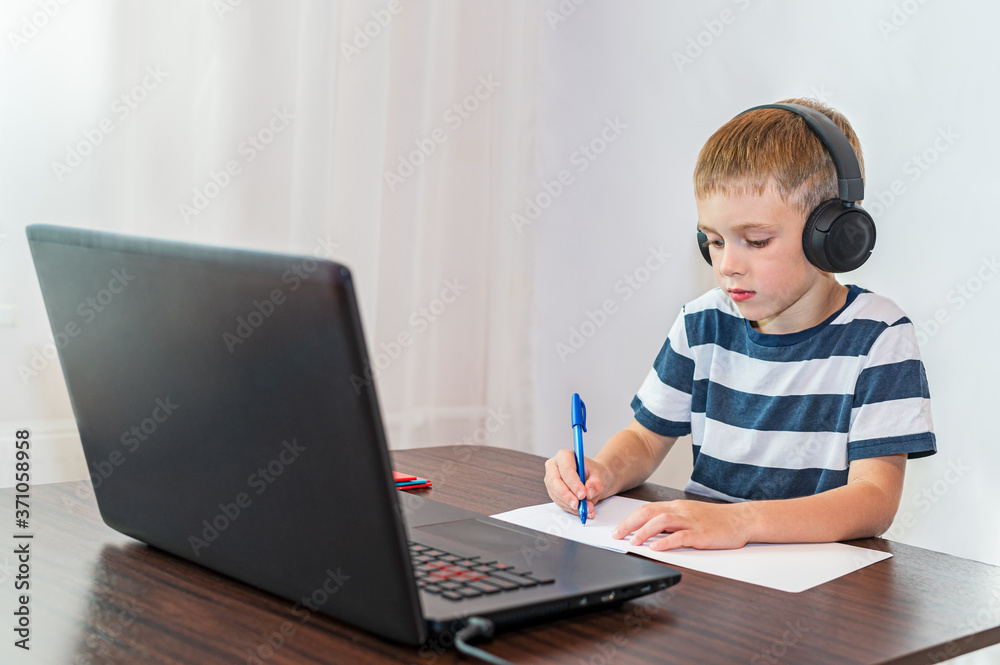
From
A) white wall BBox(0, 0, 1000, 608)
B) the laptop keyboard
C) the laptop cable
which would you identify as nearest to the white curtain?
white wall BBox(0, 0, 1000, 608)

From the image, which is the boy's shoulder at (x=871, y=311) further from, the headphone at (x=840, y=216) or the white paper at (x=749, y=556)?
the white paper at (x=749, y=556)

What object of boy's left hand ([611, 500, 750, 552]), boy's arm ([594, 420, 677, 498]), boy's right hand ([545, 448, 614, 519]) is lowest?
boy's arm ([594, 420, 677, 498])

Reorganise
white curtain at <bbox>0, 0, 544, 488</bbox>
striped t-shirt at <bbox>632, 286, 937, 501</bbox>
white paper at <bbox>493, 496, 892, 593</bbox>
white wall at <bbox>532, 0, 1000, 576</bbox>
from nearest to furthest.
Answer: white paper at <bbox>493, 496, 892, 593</bbox>
striped t-shirt at <bbox>632, 286, 937, 501</bbox>
white wall at <bbox>532, 0, 1000, 576</bbox>
white curtain at <bbox>0, 0, 544, 488</bbox>

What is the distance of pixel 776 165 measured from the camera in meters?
1.12

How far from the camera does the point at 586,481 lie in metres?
1.00

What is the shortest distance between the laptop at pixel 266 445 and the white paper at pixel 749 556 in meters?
0.11

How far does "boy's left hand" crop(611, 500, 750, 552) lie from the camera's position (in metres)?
0.81

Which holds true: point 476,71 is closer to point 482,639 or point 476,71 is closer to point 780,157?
point 780,157

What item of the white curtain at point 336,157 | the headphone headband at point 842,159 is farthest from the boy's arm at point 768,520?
the white curtain at point 336,157

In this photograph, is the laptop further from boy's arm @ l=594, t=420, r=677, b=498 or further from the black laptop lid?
boy's arm @ l=594, t=420, r=677, b=498

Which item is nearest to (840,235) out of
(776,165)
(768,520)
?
(776,165)

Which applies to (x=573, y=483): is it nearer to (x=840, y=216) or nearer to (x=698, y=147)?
(x=840, y=216)

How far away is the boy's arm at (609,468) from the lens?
3.17 feet

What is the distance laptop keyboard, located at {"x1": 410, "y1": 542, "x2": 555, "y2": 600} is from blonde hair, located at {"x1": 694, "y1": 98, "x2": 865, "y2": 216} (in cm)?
66
